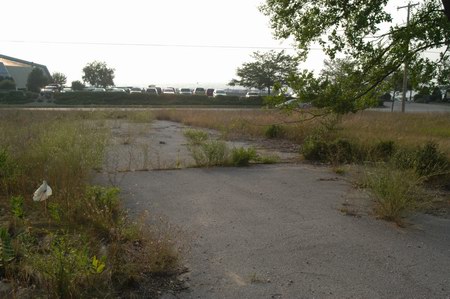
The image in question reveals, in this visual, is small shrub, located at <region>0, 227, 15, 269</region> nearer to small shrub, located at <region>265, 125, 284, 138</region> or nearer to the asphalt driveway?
the asphalt driveway

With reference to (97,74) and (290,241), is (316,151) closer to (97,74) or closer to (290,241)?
(290,241)

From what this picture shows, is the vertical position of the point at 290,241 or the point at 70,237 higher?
the point at 70,237

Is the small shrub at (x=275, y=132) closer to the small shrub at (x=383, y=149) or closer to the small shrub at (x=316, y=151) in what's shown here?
the small shrub at (x=316, y=151)

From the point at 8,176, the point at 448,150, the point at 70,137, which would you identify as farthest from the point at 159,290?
the point at 448,150

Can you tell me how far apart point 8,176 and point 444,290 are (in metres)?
6.38

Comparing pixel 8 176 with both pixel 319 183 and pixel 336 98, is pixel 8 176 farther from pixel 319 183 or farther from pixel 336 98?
pixel 336 98

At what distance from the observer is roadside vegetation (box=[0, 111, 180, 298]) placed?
11.8 ft

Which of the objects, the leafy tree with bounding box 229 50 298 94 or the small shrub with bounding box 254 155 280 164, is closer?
the small shrub with bounding box 254 155 280 164

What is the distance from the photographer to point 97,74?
274ft

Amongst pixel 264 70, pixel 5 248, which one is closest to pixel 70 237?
pixel 5 248

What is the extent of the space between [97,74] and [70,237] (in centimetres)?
8389

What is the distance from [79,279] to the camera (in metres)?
3.63

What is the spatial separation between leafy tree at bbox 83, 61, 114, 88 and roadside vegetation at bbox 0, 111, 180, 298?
7991cm

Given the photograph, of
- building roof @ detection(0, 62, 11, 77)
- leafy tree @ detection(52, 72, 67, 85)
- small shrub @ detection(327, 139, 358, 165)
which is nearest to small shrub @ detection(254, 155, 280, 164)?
small shrub @ detection(327, 139, 358, 165)
